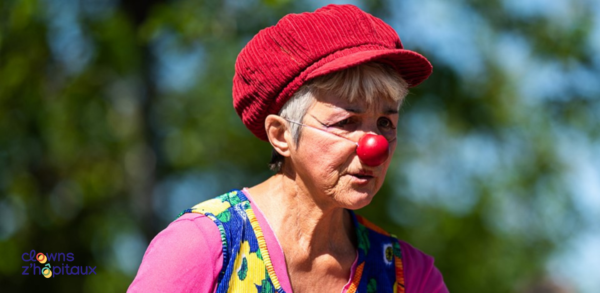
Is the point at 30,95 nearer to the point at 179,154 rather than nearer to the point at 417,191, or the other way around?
the point at 179,154

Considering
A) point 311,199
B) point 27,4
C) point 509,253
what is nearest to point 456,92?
point 509,253

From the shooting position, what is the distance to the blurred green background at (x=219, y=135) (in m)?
6.36

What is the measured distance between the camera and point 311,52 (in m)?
2.29

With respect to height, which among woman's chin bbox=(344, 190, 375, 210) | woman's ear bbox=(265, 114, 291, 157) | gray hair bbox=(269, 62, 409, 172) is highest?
gray hair bbox=(269, 62, 409, 172)

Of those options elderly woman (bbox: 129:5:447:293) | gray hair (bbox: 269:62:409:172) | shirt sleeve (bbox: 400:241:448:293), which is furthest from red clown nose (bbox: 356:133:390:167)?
shirt sleeve (bbox: 400:241:448:293)

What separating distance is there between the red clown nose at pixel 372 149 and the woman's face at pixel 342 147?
0.09ft

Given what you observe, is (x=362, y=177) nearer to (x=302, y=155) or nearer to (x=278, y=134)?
(x=302, y=155)

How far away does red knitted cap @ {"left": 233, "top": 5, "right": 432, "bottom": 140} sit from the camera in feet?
7.51

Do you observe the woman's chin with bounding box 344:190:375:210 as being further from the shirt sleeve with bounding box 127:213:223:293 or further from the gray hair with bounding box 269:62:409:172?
the shirt sleeve with bounding box 127:213:223:293

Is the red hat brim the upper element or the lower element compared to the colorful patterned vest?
upper

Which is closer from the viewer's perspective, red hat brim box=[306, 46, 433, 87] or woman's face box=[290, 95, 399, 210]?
red hat brim box=[306, 46, 433, 87]

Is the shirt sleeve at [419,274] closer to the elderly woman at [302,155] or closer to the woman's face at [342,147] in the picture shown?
→ the elderly woman at [302,155]

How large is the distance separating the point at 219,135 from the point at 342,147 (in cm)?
660

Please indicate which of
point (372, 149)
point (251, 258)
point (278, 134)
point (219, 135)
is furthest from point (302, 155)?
point (219, 135)
